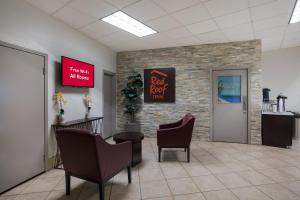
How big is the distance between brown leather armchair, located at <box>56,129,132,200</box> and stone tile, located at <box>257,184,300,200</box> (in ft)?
6.54

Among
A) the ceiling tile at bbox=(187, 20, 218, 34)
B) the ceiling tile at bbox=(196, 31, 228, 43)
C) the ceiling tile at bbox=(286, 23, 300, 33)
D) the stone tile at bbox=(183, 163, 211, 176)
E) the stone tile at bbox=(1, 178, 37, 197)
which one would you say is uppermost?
the ceiling tile at bbox=(286, 23, 300, 33)

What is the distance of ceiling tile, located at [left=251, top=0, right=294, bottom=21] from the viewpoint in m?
2.71

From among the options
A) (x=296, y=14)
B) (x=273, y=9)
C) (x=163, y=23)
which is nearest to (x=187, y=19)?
(x=163, y=23)

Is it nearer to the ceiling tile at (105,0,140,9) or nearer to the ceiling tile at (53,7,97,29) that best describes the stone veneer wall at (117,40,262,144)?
the ceiling tile at (53,7,97,29)

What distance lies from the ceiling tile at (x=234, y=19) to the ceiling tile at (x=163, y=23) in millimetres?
834

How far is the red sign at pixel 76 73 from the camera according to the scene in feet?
10.6

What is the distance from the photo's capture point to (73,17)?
3.14m

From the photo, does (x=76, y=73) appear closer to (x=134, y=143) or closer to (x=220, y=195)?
(x=134, y=143)

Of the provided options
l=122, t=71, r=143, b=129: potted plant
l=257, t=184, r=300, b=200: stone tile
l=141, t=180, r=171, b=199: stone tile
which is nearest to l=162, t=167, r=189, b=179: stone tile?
l=141, t=180, r=171, b=199: stone tile

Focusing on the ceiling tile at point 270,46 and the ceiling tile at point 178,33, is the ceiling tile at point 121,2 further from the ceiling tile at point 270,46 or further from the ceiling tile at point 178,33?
the ceiling tile at point 270,46

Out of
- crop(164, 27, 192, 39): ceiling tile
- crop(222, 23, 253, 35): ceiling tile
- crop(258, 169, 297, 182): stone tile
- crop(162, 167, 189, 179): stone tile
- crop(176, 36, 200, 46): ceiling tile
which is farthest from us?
crop(176, 36, 200, 46): ceiling tile

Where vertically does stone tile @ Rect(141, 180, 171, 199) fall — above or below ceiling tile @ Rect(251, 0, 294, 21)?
below

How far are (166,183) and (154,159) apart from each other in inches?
38.9

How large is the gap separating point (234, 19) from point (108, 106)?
392 centimetres
